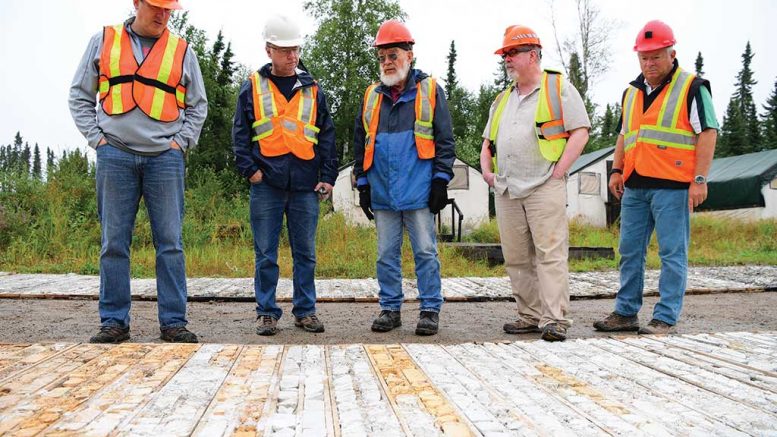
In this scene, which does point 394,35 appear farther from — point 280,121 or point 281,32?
point 280,121

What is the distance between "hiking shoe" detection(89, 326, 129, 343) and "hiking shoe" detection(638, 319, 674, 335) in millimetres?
3289

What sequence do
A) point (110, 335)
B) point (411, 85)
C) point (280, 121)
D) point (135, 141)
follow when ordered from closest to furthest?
point (110, 335), point (135, 141), point (280, 121), point (411, 85)

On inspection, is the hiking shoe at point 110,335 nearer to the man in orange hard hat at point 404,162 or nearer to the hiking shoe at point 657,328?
the man in orange hard hat at point 404,162

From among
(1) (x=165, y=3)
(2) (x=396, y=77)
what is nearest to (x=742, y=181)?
(2) (x=396, y=77)

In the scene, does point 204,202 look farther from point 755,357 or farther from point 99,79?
point 755,357

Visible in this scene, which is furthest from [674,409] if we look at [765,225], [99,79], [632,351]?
[765,225]

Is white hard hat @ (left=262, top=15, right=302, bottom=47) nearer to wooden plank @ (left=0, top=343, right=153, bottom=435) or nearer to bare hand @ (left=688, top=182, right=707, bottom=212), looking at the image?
wooden plank @ (left=0, top=343, right=153, bottom=435)

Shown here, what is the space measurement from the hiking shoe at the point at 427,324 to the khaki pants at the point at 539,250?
2.00 feet

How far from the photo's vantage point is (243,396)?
7.78 ft

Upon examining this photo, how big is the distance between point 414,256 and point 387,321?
494mm

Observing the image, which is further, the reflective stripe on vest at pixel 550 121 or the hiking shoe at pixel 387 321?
the hiking shoe at pixel 387 321

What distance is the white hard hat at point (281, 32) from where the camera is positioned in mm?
4199

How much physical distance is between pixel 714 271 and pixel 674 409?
25.5 ft

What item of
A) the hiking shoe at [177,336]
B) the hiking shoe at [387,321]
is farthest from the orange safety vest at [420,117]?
the hiking shoe at [177,336]
